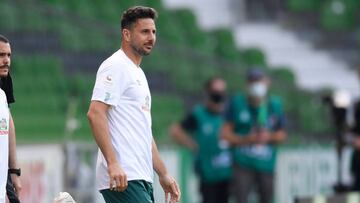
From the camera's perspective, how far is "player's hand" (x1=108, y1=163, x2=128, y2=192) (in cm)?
600

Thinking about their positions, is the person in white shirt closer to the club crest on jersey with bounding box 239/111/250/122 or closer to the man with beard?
the man with beard

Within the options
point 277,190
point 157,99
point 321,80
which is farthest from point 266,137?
point 321,80

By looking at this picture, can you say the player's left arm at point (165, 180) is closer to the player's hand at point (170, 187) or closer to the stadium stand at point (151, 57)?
the player's hand at point (170, 187)

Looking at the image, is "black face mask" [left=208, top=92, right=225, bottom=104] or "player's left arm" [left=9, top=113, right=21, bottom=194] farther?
"black face mask" [left=208, top=92, right=225, bottom=104]

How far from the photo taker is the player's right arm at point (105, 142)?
600 cm

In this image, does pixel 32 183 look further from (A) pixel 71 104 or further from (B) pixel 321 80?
(B) pixel 321 80

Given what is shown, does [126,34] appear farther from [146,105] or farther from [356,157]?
[356,157]

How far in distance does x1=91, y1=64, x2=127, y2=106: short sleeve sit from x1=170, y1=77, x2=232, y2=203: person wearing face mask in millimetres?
6202

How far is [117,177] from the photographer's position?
600 cm

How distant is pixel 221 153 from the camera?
12.6 metres

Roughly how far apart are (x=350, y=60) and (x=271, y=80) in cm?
409

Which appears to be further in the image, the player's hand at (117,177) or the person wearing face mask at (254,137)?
the person wearing face mask at (254,137)

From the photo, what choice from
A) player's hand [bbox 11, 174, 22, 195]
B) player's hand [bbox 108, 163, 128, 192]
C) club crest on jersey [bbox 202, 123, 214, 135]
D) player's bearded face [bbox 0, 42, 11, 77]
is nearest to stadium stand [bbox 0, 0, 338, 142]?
club crest on jersey [bbox 202, 123, 214, 135]

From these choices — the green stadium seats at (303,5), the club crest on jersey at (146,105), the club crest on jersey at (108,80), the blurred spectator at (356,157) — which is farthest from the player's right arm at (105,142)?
the green stadium seats at (303,5)
